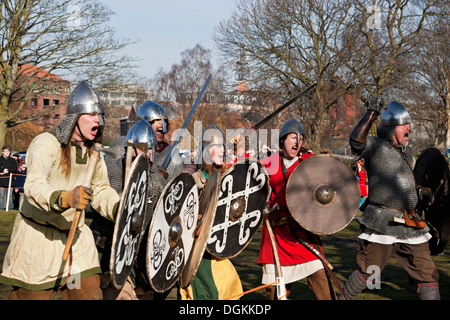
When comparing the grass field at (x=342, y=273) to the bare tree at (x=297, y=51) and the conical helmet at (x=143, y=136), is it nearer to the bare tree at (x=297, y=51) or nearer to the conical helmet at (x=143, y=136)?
the conical helmet at (x=143, y=136)

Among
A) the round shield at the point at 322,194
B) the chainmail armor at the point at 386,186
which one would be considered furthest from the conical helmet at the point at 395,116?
the round shield at the point at 322,194

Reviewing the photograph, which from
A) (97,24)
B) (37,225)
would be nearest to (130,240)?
(37,225)

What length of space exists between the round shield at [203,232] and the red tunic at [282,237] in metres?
0.63

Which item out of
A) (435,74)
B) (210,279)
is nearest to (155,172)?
(210,279)

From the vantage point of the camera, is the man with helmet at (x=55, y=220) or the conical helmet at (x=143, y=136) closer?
the man with helmet at (x=55, y=220)

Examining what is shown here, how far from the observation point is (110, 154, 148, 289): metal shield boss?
116 inches

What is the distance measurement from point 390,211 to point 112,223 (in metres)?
2.14

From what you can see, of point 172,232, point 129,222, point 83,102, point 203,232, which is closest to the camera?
point 129,222

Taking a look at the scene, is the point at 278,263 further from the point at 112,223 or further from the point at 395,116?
the point at 395,116

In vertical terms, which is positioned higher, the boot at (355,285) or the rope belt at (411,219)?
the rope belt at (411,219)

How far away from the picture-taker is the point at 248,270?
653 centimetres

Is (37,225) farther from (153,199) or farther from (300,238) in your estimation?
(300,238)

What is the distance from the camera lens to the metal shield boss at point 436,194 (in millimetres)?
4676

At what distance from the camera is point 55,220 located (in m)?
3.15
